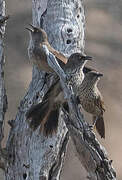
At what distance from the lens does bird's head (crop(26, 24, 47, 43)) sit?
5.21 metres

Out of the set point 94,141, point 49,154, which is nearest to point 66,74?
point 94,141

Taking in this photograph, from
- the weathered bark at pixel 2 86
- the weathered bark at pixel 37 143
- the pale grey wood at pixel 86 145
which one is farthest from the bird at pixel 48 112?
the pale grey wood at pixel 86 145

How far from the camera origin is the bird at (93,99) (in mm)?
4539

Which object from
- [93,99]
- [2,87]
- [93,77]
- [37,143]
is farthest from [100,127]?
[2,87]

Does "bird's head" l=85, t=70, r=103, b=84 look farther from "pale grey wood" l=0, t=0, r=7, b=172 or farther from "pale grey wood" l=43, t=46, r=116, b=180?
"pale grey wood" l=0, t=0, r=7, b=172

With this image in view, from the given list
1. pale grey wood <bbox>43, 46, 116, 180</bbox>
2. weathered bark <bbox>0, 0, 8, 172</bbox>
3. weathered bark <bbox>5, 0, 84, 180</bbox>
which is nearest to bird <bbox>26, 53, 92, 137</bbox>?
weathered bark <bbox>5, 0, 84, 180</bbox>

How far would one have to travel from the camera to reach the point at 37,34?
526 centimetres

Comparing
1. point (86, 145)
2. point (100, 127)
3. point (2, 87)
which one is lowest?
point (86, 145)

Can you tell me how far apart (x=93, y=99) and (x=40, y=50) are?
2.47 feet

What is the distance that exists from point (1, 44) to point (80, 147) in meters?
1.38

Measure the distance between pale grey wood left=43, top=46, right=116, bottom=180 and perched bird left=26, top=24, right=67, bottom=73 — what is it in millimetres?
547

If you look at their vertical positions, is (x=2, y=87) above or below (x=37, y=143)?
above

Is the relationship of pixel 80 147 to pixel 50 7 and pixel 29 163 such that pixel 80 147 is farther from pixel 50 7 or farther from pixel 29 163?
pixel 50 7

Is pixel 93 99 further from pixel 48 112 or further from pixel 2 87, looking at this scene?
pixel 2 87
